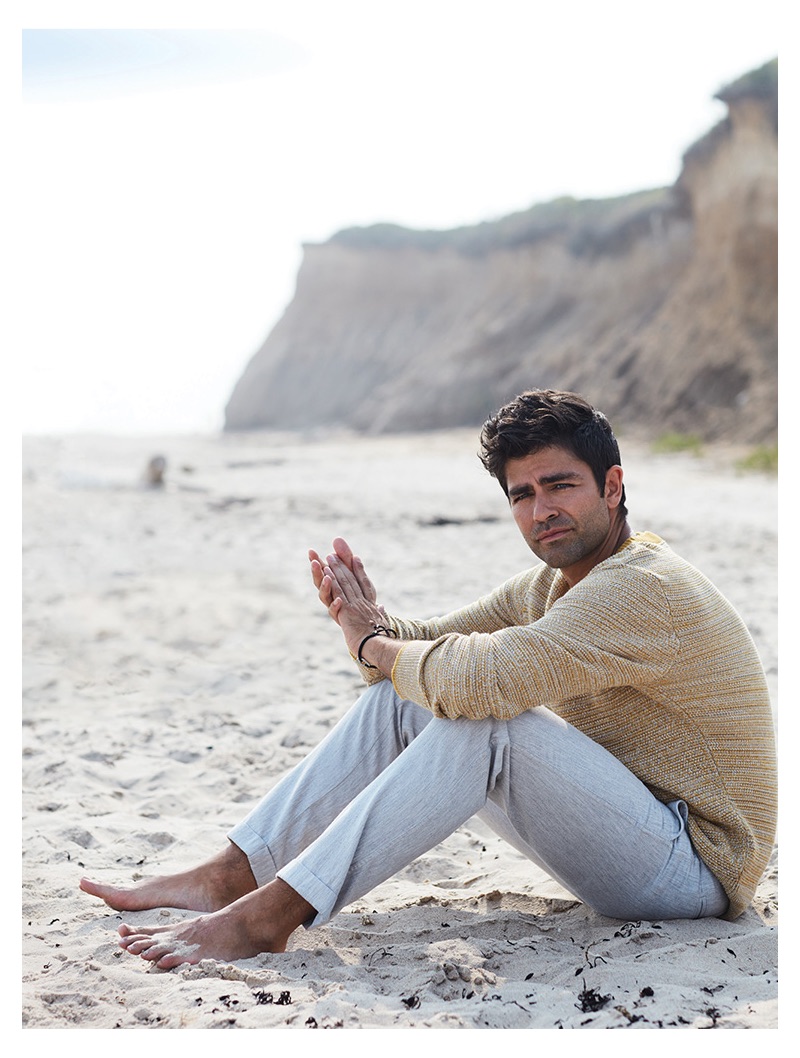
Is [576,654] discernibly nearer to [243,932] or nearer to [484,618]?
[484,618]

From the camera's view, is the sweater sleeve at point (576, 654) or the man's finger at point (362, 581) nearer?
the sweater sleeve at point (576, 654)

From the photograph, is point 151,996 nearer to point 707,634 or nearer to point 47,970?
point 47,970

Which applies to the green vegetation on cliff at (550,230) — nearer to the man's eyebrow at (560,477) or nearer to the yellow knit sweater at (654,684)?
the man's eyebrow at (560,477)

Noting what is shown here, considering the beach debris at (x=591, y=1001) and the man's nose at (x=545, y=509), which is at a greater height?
the man's nose at (x=545, y=509)

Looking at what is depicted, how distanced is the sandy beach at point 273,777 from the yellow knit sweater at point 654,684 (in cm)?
29

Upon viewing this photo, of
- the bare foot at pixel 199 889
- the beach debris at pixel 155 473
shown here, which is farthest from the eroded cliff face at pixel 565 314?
the bare foot at pixel 199 889

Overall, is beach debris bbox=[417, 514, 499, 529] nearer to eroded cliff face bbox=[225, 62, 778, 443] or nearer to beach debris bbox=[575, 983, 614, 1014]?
beach debris bbox=[575, 983, 614, 1014]

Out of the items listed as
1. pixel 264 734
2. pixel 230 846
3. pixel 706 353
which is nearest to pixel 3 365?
pixel 230 846

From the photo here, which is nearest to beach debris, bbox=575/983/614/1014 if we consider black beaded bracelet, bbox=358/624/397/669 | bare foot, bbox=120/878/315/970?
bare foot, bbox=120/878/315/970

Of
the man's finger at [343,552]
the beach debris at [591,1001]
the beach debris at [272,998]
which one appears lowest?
the beach debris at [272,998]

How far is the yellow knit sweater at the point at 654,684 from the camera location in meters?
2.24

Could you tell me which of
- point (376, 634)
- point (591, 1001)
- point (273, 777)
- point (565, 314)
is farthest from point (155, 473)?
point (565, 314)

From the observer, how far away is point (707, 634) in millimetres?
2295

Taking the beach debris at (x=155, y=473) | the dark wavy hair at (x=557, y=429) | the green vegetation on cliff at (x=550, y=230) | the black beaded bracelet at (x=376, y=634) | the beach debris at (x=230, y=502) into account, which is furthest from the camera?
the green vegetation on cliff at (x=550, y=230)
